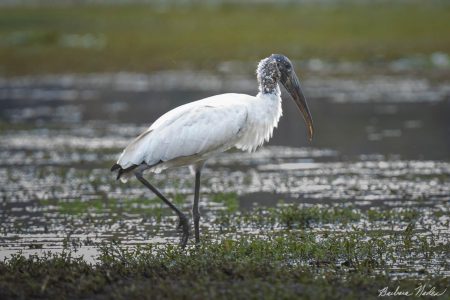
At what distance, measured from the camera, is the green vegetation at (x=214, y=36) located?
124ft

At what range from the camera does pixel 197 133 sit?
32.2 feet

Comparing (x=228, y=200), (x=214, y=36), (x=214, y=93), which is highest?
(x=214, y=36)

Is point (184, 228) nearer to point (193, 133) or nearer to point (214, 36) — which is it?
point (193, 133)

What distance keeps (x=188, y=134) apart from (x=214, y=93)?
18276 millimetres

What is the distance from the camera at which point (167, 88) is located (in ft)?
101

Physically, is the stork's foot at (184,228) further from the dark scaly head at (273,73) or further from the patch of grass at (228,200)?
the patch of grass at (228,200)

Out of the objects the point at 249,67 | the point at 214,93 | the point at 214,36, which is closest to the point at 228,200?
the point at 214,93

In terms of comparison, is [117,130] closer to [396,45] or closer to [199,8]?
[396,45]

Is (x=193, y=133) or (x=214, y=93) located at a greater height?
(x=214, y=93)

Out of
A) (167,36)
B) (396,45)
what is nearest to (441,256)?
(396,45)
